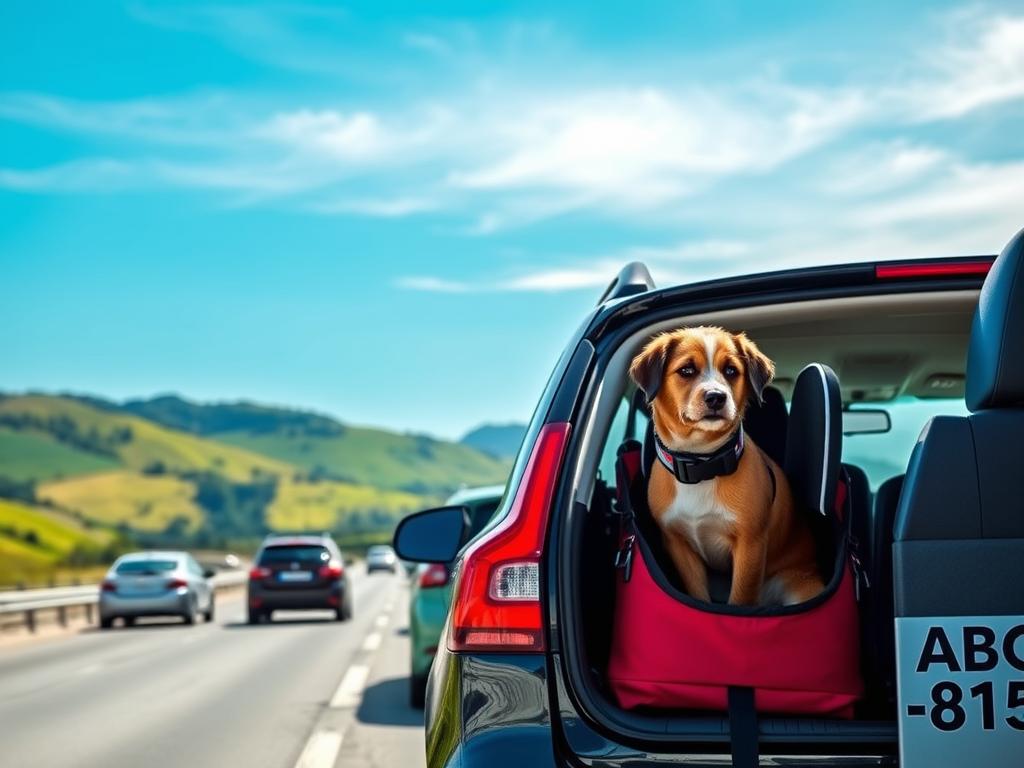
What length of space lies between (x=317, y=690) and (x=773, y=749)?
1055cm

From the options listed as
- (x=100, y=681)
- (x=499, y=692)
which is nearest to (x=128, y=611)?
(x=100, y=681)

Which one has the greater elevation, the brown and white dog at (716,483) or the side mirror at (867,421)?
the side mirror at (867,421)

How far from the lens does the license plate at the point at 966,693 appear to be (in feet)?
9.36

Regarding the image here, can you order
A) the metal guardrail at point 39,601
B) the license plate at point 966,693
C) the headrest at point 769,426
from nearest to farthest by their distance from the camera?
the license plate at point 966,693
the headrest at point 769,426
the metal guardrail at point 39,601

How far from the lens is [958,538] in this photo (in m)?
2.90

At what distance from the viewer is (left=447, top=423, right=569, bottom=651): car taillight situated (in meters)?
3.49

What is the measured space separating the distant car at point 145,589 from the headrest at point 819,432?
24.0m

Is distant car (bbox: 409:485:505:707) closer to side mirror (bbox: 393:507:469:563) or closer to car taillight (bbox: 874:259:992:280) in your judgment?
side mirror (bbox: 393:507:469:563)

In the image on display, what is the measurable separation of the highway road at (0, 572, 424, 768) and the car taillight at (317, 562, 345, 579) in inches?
176

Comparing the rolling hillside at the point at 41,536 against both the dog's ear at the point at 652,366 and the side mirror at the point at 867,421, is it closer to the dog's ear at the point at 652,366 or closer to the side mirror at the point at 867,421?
the side mirror at the point at 867,421

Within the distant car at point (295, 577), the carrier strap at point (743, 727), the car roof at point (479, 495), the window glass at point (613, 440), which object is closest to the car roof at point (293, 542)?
the distant car at point (295, 577)

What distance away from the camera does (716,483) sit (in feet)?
14.1

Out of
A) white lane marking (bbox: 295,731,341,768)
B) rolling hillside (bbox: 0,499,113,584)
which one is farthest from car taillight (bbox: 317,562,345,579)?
rolling hillside (bbox: 0,499,113,584)

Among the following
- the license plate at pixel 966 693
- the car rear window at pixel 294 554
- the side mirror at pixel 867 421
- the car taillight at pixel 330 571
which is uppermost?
the side mirror at pixel 867 421
